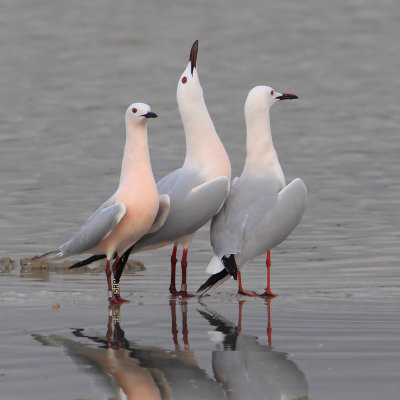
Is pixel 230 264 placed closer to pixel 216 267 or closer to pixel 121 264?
pixel 216 267

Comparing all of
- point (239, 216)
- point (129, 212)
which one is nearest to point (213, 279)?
point (239, 216)

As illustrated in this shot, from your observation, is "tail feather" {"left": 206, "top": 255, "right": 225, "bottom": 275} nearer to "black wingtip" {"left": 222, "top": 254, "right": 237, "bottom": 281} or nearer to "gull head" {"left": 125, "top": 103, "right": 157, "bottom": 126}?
"black wingtip" {"left": 222, "top": 254, "right": 237, "bottom": 281}

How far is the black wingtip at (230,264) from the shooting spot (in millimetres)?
10023

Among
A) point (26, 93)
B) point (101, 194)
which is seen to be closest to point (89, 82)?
point (26, 93)

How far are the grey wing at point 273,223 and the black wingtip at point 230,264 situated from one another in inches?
6.6

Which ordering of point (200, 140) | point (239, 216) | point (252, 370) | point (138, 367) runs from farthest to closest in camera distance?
point (200, 140)
point (239, 216)
point (138, 367)
point (252, 370)

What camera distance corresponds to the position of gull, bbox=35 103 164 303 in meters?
9.94

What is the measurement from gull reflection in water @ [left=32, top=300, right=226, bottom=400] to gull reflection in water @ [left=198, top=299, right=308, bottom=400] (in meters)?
0.13

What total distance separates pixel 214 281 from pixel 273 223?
28.1 inches

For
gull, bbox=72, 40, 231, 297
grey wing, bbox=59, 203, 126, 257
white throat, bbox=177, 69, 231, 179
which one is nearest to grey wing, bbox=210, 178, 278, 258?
gull, bbox=72, 40, 231, 297

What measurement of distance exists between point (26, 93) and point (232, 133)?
740cm

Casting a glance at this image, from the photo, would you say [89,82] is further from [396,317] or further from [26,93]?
[396,317]

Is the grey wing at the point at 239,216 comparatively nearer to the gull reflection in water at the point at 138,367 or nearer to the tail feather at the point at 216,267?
the tail feather at the point at 216,267

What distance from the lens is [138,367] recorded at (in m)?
7.35
